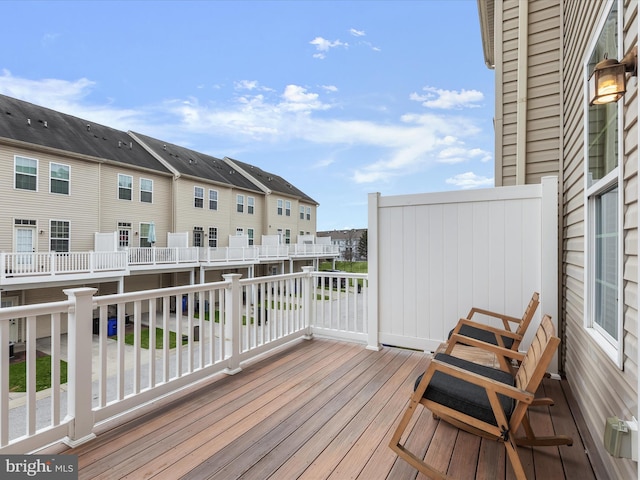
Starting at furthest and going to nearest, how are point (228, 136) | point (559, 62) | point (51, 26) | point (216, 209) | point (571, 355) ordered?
point (228, 136)
point (216, 209)
point (51, 26)
point (559, 62)
point (571, 355)

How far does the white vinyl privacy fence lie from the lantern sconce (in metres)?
1.86

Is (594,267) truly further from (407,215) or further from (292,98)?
(292,98)

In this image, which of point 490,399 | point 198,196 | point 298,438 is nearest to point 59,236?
point 198,196

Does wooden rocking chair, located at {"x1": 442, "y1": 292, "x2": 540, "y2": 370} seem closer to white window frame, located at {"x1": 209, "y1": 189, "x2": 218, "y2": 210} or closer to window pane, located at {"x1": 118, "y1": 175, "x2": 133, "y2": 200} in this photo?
window pane, located at {"x1": 118, "y1": 175, "x2": 133, "y2": 200}

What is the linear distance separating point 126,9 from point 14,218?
27.6ft

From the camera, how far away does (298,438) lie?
6.96 ft

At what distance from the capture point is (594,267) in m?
2.17

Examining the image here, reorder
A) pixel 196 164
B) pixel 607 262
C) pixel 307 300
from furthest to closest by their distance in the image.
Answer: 1. pixel 196 164
2. pixel 307 300
3. pixel 607 262

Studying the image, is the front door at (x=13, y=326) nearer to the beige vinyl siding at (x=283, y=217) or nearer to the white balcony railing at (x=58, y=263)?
the white balcony railing at (x=58, y=263)

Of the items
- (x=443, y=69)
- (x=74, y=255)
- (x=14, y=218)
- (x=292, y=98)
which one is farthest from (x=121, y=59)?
(x=443, y=69)

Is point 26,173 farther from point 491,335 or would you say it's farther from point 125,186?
point 491,335

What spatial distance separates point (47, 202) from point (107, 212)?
1812 mm

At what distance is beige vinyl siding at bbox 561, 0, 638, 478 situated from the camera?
141 cm

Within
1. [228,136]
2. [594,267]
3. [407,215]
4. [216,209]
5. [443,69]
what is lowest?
[594,267]
